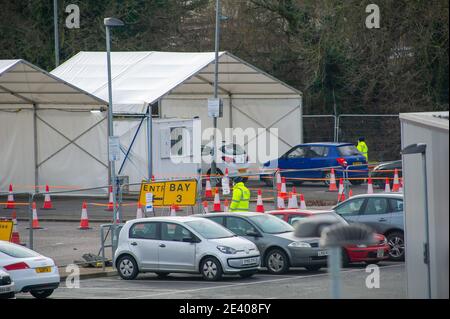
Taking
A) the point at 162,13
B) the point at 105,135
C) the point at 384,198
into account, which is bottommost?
the point at 384,198

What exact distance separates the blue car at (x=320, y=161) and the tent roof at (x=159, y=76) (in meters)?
2.81

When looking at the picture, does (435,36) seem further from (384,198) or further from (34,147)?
(384,198)

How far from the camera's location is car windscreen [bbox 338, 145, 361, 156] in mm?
37906

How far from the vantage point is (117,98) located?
35094 millimetres

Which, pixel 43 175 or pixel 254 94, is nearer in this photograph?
pixel 43 175

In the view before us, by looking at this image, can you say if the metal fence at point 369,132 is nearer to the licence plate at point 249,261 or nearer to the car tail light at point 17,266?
the licence plate at point 249,261

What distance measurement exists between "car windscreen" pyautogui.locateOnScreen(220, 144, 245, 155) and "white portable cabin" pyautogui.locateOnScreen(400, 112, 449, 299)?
26.8 meters

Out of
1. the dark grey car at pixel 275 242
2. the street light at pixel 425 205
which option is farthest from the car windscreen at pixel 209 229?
the street light at pixel 425 205

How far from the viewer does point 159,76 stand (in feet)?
118

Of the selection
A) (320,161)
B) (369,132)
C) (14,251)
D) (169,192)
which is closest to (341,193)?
(169,192)

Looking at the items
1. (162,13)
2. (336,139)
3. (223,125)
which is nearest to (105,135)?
(223,125)

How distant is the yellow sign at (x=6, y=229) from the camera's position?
2259 cm

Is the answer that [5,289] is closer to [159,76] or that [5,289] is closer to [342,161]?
[159,76]

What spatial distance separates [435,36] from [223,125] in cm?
998
